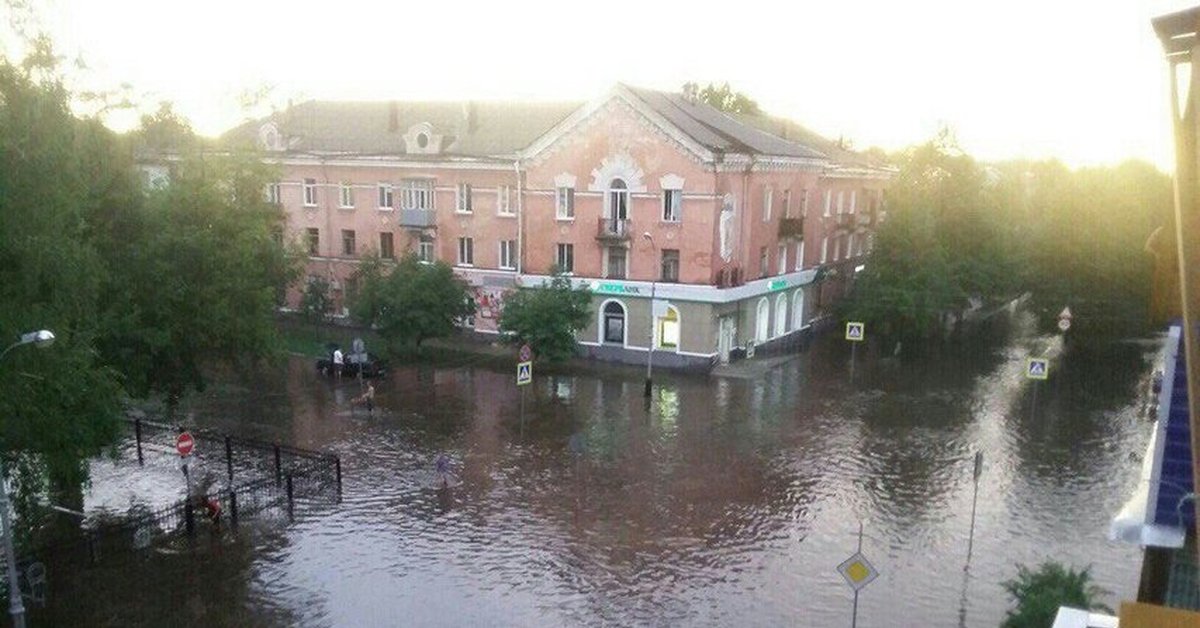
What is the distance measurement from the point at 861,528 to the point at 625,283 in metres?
19.3

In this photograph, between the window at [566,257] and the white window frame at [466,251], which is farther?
the white window frame at [466,251]

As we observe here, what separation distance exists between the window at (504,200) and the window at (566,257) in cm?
301

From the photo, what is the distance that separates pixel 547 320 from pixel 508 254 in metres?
7.05

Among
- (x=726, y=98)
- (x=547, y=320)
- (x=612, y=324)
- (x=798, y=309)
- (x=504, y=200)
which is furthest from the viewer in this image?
(x=726, y=98)

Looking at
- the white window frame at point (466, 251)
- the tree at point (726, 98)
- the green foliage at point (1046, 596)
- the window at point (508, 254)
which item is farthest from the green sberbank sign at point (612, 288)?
the tree at point (726, 98)

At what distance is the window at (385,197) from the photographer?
40.2 m

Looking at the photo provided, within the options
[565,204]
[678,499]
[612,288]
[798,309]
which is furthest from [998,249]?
[678,499]

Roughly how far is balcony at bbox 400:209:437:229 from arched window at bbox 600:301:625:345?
30.9ft

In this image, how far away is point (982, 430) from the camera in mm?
25641

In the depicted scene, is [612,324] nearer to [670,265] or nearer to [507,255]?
[670,265]

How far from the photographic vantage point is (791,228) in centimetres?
3884

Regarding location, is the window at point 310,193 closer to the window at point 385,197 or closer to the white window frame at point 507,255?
the window at point 385,197

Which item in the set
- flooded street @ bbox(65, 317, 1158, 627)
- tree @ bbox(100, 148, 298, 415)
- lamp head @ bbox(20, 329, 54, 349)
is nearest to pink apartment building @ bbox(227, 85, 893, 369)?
flooded street @ bbox(65, 317, 1158, 627)

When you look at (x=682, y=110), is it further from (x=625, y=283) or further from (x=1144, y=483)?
(x=1144, y=483)
